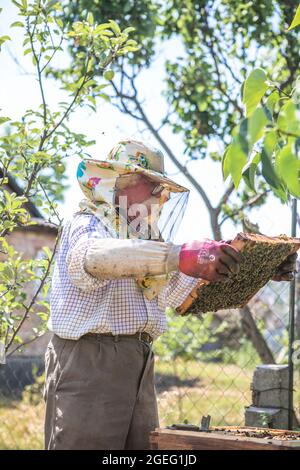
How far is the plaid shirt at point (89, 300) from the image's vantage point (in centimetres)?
240

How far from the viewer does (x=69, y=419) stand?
2.43 metres

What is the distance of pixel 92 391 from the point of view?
2443mm

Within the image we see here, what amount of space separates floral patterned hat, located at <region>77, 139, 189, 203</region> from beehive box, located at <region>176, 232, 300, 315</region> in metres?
0.40

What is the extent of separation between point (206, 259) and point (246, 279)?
0.70 metres

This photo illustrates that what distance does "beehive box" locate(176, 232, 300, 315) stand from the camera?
2.56m

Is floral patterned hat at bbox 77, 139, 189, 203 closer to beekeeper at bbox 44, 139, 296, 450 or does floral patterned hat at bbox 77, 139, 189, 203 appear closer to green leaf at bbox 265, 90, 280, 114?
beekeeper at bbox 44, 139, 296, 450

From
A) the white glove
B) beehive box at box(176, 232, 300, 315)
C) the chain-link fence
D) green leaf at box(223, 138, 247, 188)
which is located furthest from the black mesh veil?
the chain-link fence

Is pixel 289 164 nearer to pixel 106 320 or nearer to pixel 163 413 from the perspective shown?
pixel 106 320

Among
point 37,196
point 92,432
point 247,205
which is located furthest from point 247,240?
point 247,205

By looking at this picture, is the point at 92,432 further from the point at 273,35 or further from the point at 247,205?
the point at 273,35

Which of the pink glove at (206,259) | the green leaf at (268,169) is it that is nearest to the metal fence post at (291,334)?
the pink glove at (206,259)

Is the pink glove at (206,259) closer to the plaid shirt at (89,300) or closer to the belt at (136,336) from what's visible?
the plaid shirt at (89,300)

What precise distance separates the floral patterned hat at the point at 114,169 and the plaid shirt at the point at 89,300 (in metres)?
0.10

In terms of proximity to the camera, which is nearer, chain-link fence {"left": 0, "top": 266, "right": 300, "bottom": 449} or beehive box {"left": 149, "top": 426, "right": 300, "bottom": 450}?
beehive box {"left": 149, "top": 426, "right": 300, "bottom": 450}
